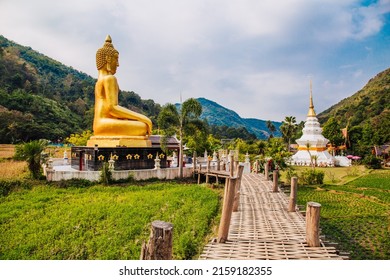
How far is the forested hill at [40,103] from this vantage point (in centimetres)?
2078

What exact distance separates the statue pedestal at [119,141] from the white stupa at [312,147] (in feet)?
52.3

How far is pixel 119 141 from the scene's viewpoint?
10609 mm

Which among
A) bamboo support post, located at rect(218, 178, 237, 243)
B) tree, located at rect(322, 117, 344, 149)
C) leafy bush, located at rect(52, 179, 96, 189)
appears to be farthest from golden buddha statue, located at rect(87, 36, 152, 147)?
tree, located at rect(322, 117, 344, 149)

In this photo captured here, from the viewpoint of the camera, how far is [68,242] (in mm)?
5723

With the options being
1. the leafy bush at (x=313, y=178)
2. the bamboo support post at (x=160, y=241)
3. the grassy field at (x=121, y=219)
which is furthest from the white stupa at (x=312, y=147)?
the bamboo support post at (x=160, y=241)

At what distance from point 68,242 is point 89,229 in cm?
55

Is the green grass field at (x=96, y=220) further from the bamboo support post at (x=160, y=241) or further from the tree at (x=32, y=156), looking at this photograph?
the bamboo support post at (x=160, y=241)

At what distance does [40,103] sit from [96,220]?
23860mm

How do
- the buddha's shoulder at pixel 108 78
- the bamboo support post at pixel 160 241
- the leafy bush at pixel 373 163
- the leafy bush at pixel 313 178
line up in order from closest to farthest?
the bamboo support post at pixel 160 241
the buddha's shoulder at pixel 108 78
the leafy bush at pixel 313 178
the leafy bush at pixel 373 163

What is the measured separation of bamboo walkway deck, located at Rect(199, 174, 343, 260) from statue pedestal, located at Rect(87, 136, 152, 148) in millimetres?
5457

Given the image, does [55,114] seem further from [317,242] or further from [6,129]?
[317,242]

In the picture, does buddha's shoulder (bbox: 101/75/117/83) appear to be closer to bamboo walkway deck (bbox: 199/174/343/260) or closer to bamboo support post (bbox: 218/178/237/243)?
bamboo walkway deck (bbox: 199/174/343/260)

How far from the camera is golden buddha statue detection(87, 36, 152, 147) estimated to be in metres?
11.0
